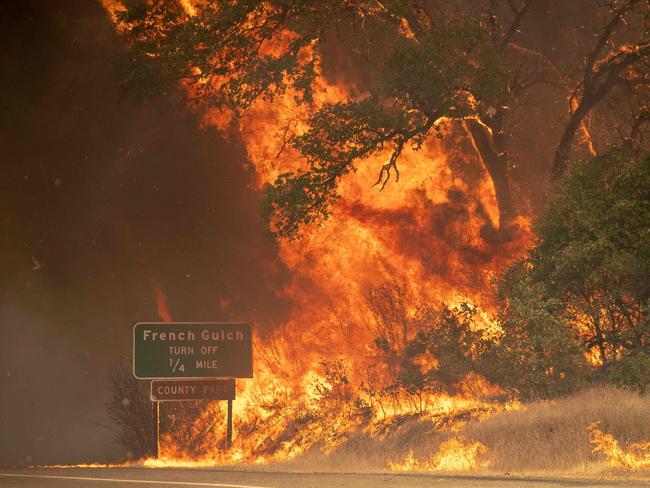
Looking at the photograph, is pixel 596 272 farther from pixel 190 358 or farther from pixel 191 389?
pixel 191 389

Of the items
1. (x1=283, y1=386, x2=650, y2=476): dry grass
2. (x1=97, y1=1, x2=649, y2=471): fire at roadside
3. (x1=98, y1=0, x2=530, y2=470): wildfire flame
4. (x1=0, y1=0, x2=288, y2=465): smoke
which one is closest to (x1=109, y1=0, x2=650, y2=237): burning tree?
(x1=97, y1=1, x2=649, y2=471): fire at roadside

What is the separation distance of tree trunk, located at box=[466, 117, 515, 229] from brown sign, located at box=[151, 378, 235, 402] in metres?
12.3

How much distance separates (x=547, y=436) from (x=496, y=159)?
1745 cm

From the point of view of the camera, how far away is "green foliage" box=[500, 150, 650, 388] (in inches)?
902

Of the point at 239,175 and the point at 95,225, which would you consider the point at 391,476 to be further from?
the point at 95,225

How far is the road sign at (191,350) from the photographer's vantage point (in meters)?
30.4

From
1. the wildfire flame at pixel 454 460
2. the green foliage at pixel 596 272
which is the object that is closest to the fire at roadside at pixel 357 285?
the green foliage at pixel 596 272

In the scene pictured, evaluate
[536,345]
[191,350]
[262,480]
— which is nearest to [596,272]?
[536,345]

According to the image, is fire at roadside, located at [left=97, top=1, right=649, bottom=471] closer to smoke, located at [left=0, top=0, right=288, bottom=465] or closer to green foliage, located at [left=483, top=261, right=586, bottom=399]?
smoke, located at [left=0, top=0, right=288, bottom=465]

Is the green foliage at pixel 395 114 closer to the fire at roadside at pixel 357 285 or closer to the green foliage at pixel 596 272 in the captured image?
the green foliage at pixel 596 272

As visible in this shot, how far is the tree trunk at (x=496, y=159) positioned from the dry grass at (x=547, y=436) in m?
13.0

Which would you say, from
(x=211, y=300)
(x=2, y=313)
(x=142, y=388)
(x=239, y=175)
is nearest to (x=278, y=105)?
(x=239, y=175)

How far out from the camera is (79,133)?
5147 centimetres

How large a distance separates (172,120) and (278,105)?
7676 millimetres
